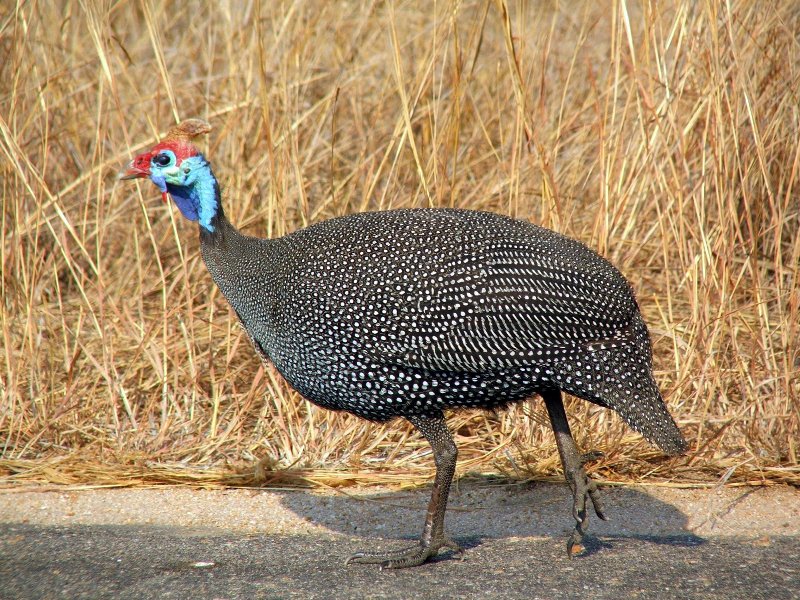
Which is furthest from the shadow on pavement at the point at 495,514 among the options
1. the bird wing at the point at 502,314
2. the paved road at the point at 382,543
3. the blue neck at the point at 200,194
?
the blue neck at the point at 200,194

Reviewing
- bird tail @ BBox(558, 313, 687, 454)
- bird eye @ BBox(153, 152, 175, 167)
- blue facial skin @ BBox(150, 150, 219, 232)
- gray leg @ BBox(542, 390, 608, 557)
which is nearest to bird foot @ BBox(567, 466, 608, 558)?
gray leg @ BBox(542, 390, 608, 557)

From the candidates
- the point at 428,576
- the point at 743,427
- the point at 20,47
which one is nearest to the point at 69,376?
the point at 20,47

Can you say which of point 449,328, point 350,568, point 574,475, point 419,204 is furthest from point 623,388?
point 419,204

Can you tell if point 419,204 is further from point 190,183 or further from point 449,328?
point 449,328

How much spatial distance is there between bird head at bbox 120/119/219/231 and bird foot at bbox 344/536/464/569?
1338 mm

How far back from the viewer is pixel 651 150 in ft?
14.8

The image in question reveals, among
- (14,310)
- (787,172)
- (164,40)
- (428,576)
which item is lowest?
(428,576)

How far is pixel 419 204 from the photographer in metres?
4.72

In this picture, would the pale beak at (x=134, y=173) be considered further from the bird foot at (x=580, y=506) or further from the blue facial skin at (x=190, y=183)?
the bird foot at (x=580, y=506)

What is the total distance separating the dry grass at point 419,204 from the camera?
4160mm

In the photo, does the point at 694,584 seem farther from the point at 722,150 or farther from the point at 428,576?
the point at 722,150

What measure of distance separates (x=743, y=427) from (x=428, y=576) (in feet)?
5.47

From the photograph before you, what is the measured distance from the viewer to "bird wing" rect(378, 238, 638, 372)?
3.19 meters

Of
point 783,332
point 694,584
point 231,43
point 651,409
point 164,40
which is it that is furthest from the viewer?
point 164,40
